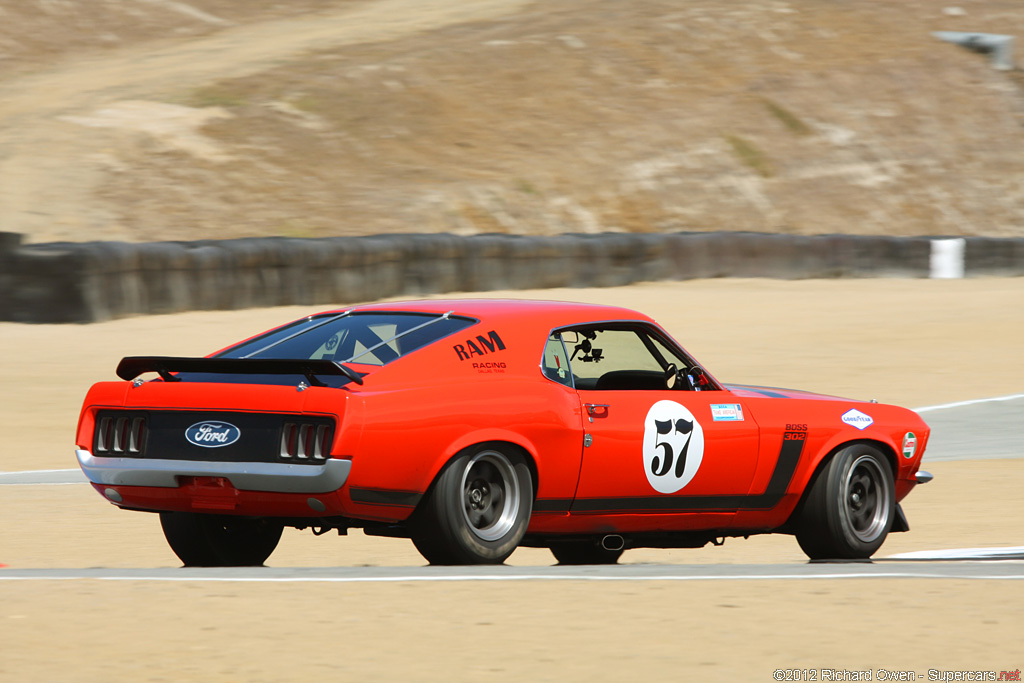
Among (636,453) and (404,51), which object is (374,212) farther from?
(636,453)

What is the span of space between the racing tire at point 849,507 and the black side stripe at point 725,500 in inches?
7.3

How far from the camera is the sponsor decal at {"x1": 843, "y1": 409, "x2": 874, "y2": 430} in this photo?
765cm

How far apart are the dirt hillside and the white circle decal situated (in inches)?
806

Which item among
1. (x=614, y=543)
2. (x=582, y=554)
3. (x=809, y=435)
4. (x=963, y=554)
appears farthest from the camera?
(x=582, y=554)

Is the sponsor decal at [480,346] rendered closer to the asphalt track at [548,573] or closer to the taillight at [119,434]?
the asphalt track at [548,573]

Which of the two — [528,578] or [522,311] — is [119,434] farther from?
[528,578]

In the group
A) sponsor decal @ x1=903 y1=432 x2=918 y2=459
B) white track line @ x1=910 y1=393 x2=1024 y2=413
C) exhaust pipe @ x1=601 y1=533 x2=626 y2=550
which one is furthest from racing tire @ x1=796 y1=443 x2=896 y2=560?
white track line @ x1=910 y1=393 x2=1024 y2=413

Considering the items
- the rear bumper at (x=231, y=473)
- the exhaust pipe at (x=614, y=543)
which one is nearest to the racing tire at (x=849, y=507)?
the exhaust pipe at (x=614, y=543)

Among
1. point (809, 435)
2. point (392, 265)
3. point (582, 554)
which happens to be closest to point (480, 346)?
point (582, 554)

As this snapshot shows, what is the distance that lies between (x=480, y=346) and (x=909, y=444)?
2501 millimetres

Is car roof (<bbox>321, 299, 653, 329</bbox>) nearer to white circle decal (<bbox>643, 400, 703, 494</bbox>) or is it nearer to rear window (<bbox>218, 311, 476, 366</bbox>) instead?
rear window (<bbox>218, 311, 476, 366</bbox>)

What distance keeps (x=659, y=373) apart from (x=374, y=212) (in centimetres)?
2367

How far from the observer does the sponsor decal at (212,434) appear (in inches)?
245

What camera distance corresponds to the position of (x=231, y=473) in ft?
20.2
